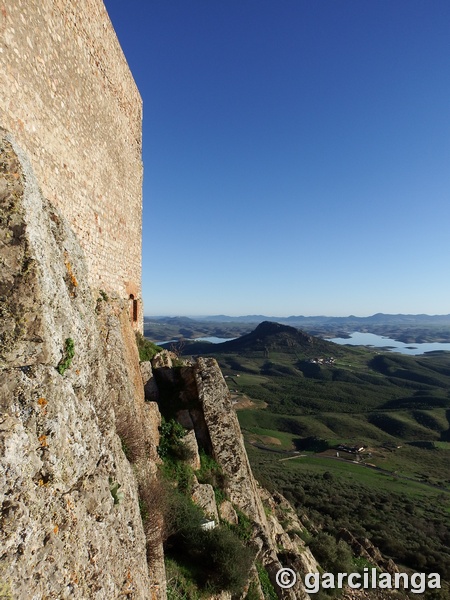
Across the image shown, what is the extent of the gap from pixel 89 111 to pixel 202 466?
32.6ft

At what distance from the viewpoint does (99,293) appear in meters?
9.17

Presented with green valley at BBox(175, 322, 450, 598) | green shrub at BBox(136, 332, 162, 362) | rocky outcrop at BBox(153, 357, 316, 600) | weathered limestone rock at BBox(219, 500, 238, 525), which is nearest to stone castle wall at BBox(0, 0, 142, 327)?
green shrub at BBox(136, 332, 162, 362)

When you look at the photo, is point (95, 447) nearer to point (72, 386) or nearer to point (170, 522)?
point (72, 386)

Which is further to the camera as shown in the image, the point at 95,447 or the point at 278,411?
the point at 278,411

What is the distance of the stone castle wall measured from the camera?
5.66 m

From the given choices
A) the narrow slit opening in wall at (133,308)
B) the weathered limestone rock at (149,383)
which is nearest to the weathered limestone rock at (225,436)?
the weathered limestone rock at (149,383)

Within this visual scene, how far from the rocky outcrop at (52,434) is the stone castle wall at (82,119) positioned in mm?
1680

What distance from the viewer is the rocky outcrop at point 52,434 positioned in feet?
10.3

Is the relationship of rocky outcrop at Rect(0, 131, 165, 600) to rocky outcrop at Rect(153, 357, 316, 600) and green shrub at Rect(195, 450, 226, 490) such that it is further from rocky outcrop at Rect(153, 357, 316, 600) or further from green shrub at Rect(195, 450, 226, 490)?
rocky outcrop at Rect(153, 357, 316, 600)

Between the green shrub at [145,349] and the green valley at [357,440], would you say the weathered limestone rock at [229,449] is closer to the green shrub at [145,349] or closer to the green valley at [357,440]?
the green shrub at [145,349]

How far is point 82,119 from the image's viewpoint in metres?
8.11

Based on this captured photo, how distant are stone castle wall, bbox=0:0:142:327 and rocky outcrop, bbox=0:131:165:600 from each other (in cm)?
168

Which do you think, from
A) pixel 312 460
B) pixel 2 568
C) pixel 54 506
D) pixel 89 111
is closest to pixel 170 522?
pixel 54 506

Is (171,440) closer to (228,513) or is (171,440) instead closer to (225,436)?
(225,436)
